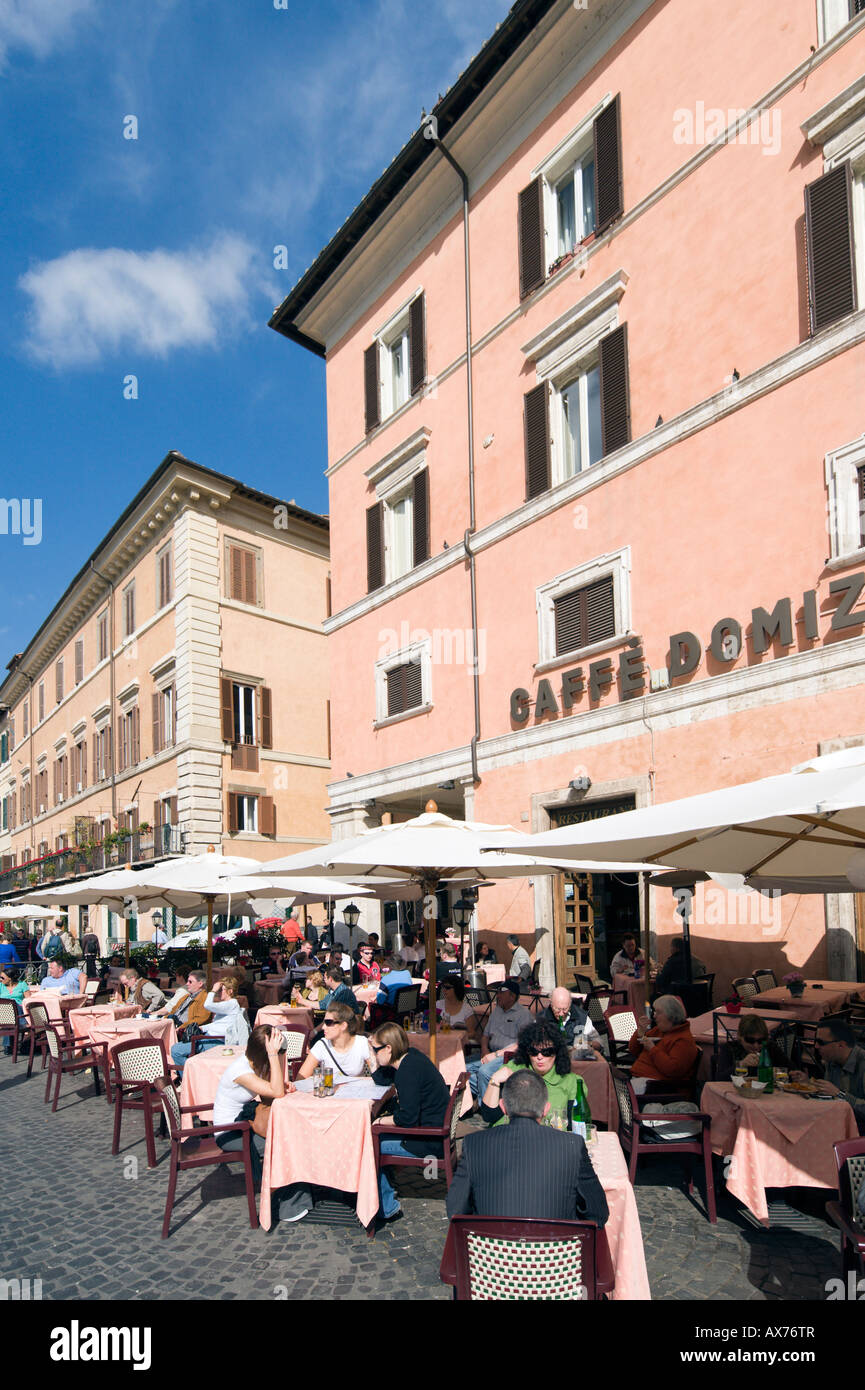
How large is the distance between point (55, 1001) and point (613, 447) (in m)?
12.0

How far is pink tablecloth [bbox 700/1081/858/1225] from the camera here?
5.58 metres

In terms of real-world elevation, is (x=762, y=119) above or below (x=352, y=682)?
above

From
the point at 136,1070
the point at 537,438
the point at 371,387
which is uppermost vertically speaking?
the point at 371,387

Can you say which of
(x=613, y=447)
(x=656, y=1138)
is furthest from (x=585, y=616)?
(x=656, y=1138)

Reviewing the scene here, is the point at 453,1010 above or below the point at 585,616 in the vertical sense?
below

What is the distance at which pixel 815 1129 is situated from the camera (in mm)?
5637

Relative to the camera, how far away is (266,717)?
30500 millimetres

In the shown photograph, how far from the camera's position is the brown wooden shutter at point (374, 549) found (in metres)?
20.9

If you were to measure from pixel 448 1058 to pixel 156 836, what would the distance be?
22450 mm

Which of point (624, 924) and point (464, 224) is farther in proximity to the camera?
point (464, 224)

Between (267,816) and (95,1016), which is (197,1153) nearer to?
(95,1016)

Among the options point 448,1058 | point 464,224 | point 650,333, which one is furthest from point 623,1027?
point 464,224

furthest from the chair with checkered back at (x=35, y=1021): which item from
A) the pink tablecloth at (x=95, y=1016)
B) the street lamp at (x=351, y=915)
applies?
the street lamp at (x=351, y=915)
